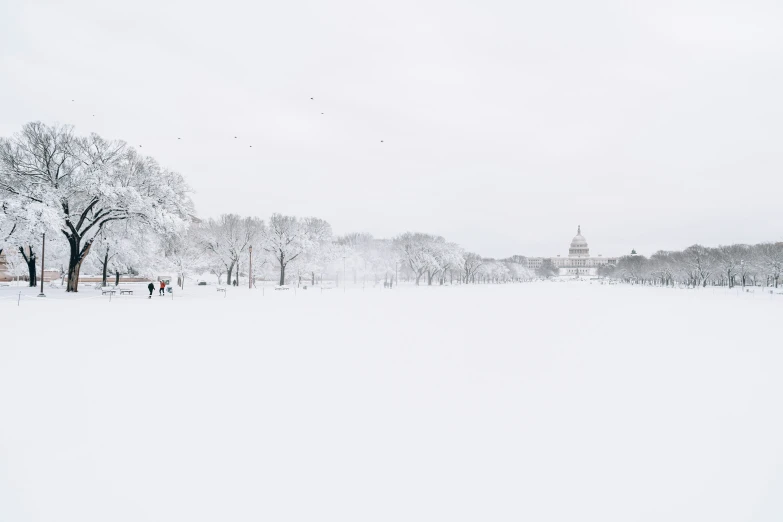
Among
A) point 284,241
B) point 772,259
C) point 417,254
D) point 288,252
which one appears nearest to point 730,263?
point 772,259

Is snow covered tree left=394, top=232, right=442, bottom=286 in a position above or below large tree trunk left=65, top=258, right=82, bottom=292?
above

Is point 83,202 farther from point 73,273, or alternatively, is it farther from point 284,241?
point 284,241

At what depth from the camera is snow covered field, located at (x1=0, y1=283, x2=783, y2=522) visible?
19.7 feet

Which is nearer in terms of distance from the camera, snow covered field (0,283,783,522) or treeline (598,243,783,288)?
snow covered field (0,283,783,522)

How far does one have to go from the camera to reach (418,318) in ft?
86.3

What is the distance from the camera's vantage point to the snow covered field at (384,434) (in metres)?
6.01

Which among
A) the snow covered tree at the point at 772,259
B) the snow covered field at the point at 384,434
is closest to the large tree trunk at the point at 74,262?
the snow covered field at the point at 384,434

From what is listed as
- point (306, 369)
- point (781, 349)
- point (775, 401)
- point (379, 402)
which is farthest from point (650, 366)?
point (306, 369)

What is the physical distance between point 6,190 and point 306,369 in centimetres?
4046

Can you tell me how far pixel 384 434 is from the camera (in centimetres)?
795

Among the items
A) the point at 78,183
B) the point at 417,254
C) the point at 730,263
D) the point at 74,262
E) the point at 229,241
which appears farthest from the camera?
the point at 417,254

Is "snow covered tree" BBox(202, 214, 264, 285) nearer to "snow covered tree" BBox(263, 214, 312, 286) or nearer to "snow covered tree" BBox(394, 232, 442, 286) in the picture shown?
"snow covered tree" BBox(263, 214, 312, 286)

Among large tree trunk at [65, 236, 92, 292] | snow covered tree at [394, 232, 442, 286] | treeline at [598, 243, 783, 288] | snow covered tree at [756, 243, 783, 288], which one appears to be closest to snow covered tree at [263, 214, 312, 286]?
snow covered tree at [394, 232, 442, 286]

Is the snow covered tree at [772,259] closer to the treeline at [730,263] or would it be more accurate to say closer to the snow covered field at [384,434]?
the treeline at [730,263]
